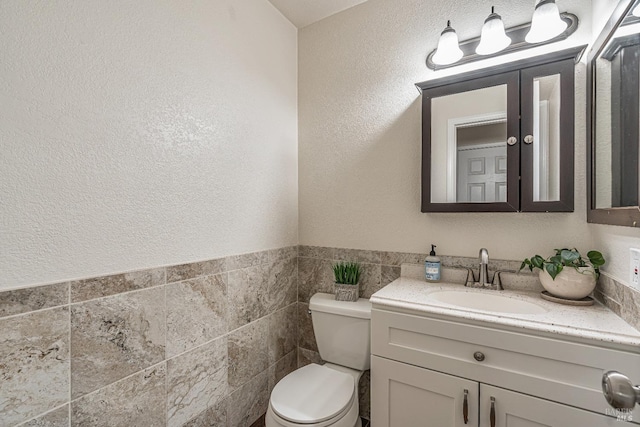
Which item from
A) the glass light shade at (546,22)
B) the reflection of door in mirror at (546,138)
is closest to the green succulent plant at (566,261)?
the reflection of door in mirror at (546,138)

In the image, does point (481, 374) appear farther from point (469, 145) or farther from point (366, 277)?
point (469, 145)

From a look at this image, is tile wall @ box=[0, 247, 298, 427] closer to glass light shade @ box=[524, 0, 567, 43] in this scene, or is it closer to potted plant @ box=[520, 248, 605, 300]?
potted plant @ box=[520, 248, 605, 300]

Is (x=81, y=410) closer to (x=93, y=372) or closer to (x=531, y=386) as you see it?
(x=93, y=372)

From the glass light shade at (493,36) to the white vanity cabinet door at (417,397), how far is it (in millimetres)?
1446

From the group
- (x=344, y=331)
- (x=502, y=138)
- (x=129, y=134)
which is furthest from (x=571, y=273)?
(x=129, y=134)

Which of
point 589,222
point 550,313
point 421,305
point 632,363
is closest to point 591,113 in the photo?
point 589,222

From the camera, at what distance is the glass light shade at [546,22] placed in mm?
1229

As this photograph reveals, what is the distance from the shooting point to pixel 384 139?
5.58ft

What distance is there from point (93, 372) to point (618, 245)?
74.1 inches

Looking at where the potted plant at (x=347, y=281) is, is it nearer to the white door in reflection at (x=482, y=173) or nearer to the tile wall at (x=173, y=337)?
the tile wall at (x=173, y=337)

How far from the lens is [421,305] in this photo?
3.80 ft

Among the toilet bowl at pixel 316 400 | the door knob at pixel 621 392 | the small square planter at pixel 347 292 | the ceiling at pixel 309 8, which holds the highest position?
the ceiling at pixel 309 8

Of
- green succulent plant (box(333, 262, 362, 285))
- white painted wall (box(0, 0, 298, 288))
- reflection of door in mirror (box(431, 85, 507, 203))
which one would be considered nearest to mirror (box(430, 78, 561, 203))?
reflection of door in mirror (box(431, 85, 507, 203))

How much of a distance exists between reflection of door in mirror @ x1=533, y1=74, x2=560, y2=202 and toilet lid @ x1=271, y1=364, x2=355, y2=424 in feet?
4.10
